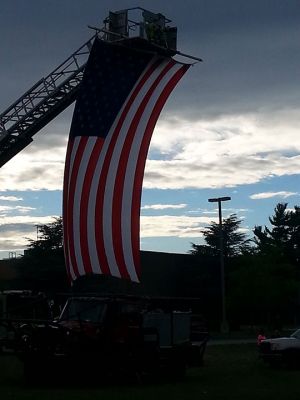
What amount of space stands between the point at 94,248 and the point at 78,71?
35.7 feet

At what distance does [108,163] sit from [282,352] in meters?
8.41

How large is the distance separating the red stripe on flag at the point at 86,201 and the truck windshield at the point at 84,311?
910 millimetres

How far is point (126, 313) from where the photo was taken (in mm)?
20062

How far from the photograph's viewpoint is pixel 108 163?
73.4 feet

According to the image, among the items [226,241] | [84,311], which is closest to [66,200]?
[84,311]

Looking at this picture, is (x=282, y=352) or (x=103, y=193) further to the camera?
(x=282, y=352)

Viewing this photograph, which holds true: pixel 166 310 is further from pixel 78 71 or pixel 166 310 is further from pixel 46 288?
pixel 46 288

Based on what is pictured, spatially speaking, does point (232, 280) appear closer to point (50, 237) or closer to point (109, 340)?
point (50, 237)

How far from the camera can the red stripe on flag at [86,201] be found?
21031mm

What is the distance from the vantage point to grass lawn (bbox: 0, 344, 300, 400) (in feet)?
55.1

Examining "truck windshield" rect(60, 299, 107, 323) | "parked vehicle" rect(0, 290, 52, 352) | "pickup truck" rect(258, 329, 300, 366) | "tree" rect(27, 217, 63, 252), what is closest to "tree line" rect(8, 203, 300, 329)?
"tree" rect(27, 217, 63, 252)

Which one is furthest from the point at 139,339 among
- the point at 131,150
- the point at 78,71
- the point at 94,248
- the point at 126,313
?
the point at 78,71

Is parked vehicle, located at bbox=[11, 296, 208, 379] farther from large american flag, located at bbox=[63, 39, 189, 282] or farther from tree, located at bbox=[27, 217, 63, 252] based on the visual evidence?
Result: tree, located at bbox=[27, 217, 63, 252]

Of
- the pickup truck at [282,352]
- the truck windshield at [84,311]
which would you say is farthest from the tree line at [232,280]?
the truck windshield at [84,311]
